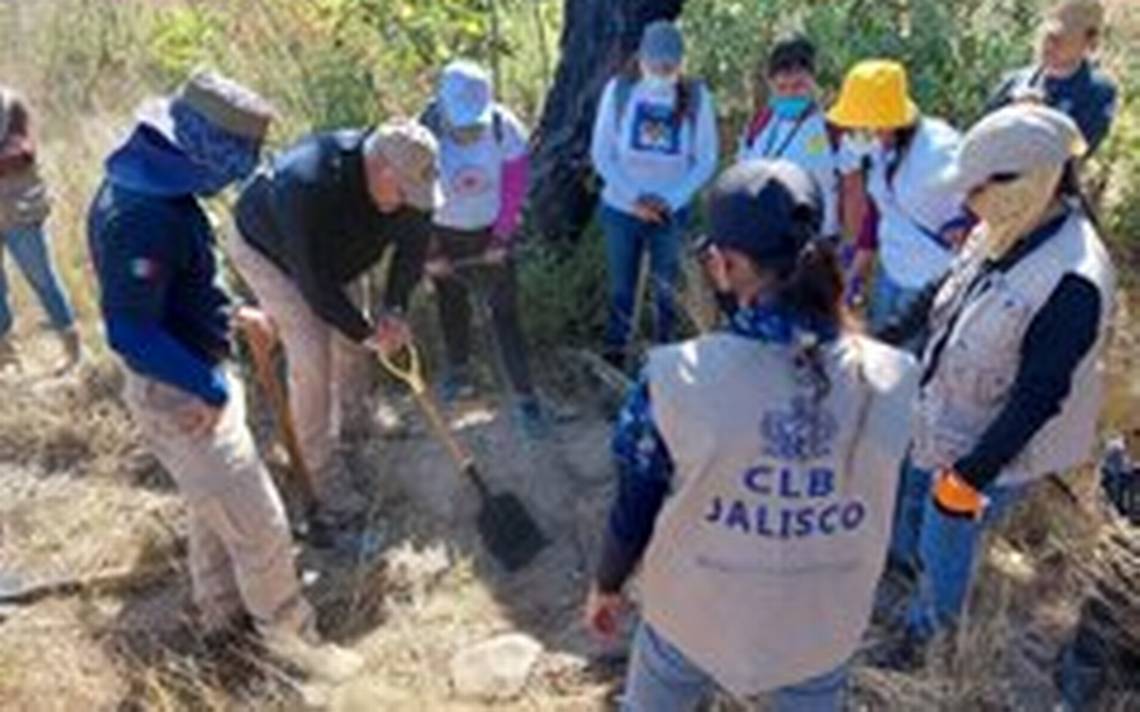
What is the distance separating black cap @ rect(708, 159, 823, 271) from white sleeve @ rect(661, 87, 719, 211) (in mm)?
3176

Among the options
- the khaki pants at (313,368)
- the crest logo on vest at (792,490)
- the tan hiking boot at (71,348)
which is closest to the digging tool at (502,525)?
the khaki pants at (313,368)

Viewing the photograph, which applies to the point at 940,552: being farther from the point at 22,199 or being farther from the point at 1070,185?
the point at 22,199

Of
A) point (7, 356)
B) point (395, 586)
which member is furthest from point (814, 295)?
point (7, 356)

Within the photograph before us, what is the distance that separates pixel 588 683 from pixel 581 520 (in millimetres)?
908

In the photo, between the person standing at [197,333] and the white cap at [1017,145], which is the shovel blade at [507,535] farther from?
the white cap at [1017,145]

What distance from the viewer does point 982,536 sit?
430 cm

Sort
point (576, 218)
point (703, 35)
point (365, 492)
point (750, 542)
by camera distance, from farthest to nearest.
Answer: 1. point (703, 35)
2. point (576, 218)
3. point (365, 492)
4. point (750, 542)

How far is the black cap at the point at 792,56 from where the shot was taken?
5.62 metres

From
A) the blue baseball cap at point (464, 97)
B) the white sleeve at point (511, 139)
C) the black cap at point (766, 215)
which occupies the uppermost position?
the black cap at point (766, 215)

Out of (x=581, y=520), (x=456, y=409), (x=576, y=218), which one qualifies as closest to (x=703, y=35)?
(x=576, y=218)

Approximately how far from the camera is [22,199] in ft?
22.0

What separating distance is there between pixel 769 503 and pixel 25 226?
4.82 metres

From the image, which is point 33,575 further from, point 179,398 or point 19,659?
point 179,398

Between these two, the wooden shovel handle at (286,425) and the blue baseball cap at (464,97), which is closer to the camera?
the wooden shovel handle at (286,425)
